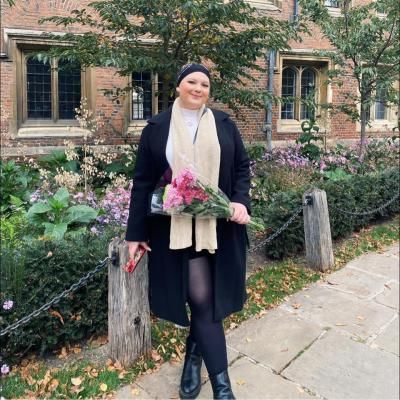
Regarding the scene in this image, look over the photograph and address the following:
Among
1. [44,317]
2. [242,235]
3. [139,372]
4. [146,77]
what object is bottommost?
[139,372]

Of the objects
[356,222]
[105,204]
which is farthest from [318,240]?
[105,204]

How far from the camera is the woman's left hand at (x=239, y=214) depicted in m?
2.31

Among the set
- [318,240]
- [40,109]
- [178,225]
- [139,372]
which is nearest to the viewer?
[178,225]

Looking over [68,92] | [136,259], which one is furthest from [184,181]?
[68,92]

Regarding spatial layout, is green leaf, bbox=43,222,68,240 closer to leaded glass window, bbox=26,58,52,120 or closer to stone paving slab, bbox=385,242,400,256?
stone paving slab, bbox=385,242,400,256

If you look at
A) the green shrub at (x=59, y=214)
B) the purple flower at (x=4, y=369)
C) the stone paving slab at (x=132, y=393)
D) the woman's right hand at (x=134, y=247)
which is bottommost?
the stone paving slab at (x=132, y=393)

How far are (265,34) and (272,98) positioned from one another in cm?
101

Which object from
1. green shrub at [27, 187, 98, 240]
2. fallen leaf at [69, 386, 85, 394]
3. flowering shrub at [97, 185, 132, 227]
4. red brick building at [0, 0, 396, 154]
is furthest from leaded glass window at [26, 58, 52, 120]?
fallen leaf at [69, 386, 85, 394]

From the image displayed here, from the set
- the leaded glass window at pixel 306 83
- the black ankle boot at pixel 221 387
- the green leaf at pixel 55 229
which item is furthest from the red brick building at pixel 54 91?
the black ankle boot at pixel 221 387

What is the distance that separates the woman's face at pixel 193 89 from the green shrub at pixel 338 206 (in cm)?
302

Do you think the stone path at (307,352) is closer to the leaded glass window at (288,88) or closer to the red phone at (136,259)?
the red phone at (136,259)

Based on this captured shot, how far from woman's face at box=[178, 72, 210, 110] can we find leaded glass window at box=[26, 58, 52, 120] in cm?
871

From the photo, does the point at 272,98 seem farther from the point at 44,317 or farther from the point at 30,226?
the point at 44,317

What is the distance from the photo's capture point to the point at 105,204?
17.3 feet
